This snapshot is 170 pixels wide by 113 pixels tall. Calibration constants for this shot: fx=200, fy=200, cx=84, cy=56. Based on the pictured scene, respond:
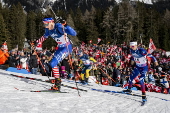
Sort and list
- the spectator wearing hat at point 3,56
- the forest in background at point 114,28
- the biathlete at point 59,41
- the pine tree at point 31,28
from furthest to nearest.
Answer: the pine tree at point 31,28, the forest in background at point 114,28, the spectator wearing hat at point 3,56, the biathlete at point 59,41

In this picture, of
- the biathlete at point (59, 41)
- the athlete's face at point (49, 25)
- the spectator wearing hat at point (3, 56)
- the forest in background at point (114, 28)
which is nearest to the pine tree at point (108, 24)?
the forest in background at point (114, 28)

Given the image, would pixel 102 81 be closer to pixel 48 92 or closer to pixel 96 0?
pixel 48 92

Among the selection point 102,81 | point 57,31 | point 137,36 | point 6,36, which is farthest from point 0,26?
point 57,31

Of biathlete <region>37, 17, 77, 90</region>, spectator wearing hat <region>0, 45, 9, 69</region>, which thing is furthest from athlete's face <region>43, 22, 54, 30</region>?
spectator wearing hat <region>0, 45, 9, 69</region>

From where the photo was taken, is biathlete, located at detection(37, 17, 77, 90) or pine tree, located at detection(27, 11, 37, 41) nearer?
biathlete, located at detection(37, 17, 77, 90)

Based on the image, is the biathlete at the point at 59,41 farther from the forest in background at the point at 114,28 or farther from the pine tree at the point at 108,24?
the pine tree at the point at 108,24

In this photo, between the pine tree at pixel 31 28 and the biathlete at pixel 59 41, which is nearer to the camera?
the biathlete at pixel 59 41

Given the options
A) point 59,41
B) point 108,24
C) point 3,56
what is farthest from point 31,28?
point 59,41

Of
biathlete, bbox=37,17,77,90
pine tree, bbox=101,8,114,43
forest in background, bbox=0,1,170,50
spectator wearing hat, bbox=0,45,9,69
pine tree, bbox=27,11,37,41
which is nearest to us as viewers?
biathlete, bbox=37,17,77,90

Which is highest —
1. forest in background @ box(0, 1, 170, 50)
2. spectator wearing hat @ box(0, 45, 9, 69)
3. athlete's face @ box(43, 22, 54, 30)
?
forest in background @ box(0, 1, 170, 50)

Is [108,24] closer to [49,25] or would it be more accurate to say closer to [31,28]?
[31,28]

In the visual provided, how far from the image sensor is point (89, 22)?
2456 inches

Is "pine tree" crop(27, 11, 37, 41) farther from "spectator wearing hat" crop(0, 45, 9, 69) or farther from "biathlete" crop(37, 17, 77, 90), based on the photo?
"biathlete" crop(37, 17, 77, 90)

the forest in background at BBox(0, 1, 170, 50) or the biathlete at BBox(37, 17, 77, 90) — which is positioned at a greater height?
the forest in background at BBox(0, 1, 170, 50)
